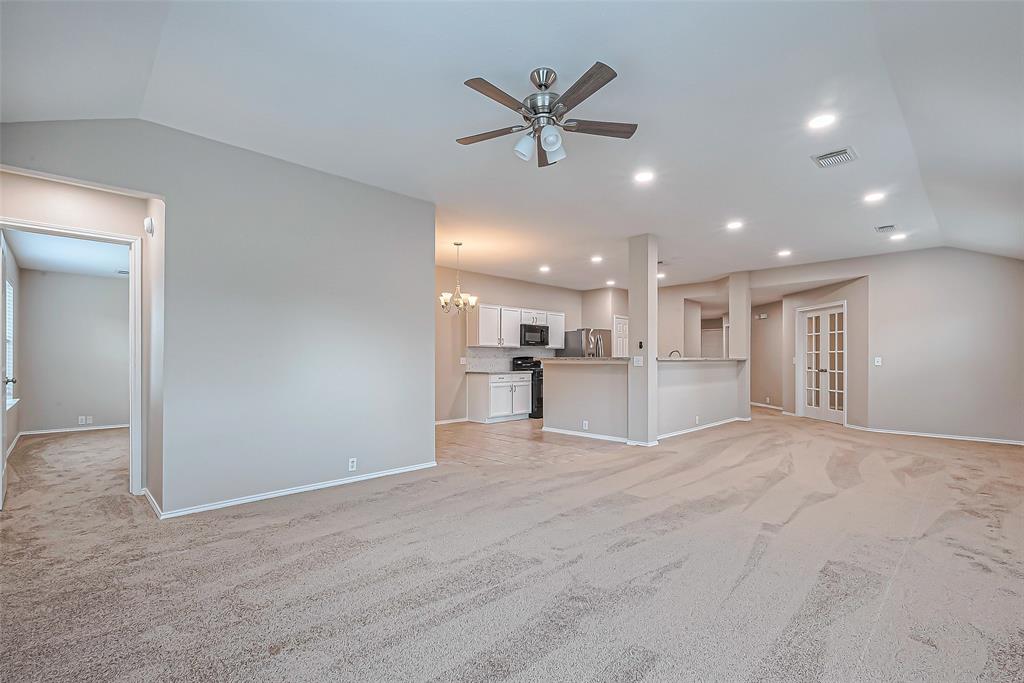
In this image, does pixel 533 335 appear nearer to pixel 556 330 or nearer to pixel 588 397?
pixel 556 330

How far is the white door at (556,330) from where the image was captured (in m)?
10.1

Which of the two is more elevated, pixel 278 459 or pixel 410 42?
pixel 410 42

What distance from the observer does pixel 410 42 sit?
2420 millimetres

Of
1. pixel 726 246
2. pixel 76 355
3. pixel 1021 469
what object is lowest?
pixel 1021 469

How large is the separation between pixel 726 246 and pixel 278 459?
613cm

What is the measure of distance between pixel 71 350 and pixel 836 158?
1019 centimetres

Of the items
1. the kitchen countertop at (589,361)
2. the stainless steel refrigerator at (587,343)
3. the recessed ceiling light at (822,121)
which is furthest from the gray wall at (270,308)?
the stainless steel refrigerator at (587,343)

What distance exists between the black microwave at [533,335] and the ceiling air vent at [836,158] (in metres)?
6.03

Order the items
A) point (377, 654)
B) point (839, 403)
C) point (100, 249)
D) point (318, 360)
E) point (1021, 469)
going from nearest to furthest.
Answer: point (377, 654)
point (318, 360)
point (1021, 469)
point (100, 249)
point (839, 403)

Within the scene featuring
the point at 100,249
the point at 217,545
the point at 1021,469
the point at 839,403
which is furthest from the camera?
the point at 839,403

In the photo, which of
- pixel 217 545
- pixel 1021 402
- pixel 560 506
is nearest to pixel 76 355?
pixel 217 545

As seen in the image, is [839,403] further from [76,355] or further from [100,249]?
[76,355]

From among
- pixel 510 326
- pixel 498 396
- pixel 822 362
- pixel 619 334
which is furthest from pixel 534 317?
pixel 822 362

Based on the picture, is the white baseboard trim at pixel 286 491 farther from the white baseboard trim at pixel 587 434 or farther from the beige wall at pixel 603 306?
the beige wall at pixel 603 306
